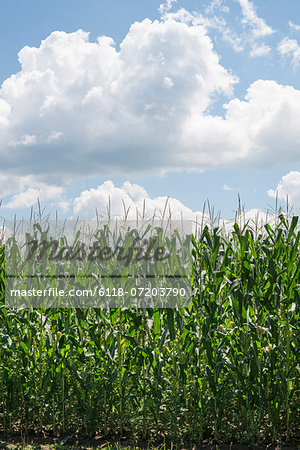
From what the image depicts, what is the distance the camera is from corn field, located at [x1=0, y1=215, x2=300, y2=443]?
16.4ft

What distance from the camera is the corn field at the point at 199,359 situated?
16.4ft

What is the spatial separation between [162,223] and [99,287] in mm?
1166

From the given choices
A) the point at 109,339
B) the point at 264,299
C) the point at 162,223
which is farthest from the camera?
the point at 162,223

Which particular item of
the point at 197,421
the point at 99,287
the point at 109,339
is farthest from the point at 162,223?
the point at 197,421

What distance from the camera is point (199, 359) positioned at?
5098mm

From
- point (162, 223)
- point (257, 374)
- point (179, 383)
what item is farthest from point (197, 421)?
point (162, 223)

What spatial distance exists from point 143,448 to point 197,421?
2.28 ft

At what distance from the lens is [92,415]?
5402 mm

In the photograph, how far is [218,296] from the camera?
17.0 ft

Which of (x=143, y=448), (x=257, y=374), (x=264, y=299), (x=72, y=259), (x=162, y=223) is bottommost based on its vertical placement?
(x=143, y=448)

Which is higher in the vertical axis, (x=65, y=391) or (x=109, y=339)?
(x=109, y=339)

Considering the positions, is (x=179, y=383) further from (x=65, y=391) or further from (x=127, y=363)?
(x=65, y=391)

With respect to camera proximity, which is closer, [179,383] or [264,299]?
[264,299]

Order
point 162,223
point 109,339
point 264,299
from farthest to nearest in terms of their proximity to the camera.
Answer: point 162,223 → point 109,339 → point 264,299
